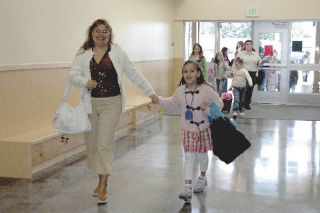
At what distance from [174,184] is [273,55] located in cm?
859

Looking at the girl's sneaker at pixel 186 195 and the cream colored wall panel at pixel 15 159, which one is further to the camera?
the cream colored wall panel at pixel 15 159

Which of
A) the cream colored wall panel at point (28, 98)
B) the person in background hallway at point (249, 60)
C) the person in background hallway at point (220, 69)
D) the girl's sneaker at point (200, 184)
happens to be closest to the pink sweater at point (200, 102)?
the girl's sneaker at point (200, 184)

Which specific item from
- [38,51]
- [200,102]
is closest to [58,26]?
[38,51]

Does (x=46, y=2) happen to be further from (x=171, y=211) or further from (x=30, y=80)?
(x=171, y=211)

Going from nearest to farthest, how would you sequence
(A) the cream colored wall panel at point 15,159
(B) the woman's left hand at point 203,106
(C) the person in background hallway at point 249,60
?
(B) the woman's left hand at point 203,106, (A) the cream colored wall panel at point 15,159, (C) the person in background hallway at point 249,60

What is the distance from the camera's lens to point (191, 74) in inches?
166

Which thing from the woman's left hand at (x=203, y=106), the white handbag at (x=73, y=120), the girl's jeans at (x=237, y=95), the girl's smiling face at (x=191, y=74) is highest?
the girl's smiling face at (x=191, y=74)

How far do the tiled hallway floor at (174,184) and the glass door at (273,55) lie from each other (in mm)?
5656

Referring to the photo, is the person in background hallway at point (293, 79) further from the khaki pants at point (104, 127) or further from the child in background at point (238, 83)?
the khaki pants at point (104, 127)

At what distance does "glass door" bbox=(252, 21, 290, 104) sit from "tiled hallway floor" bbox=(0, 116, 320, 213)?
5656 mm

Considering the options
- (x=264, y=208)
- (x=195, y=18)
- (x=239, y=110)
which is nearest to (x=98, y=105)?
(x=264, y=208)

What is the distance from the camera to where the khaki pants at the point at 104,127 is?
410cm

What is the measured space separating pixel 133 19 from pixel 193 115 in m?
5.48

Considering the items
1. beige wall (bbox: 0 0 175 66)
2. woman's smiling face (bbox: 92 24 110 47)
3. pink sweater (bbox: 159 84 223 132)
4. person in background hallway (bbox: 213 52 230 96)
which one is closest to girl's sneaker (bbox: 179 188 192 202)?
pink sweater (bbox: 159 84 223 132)
